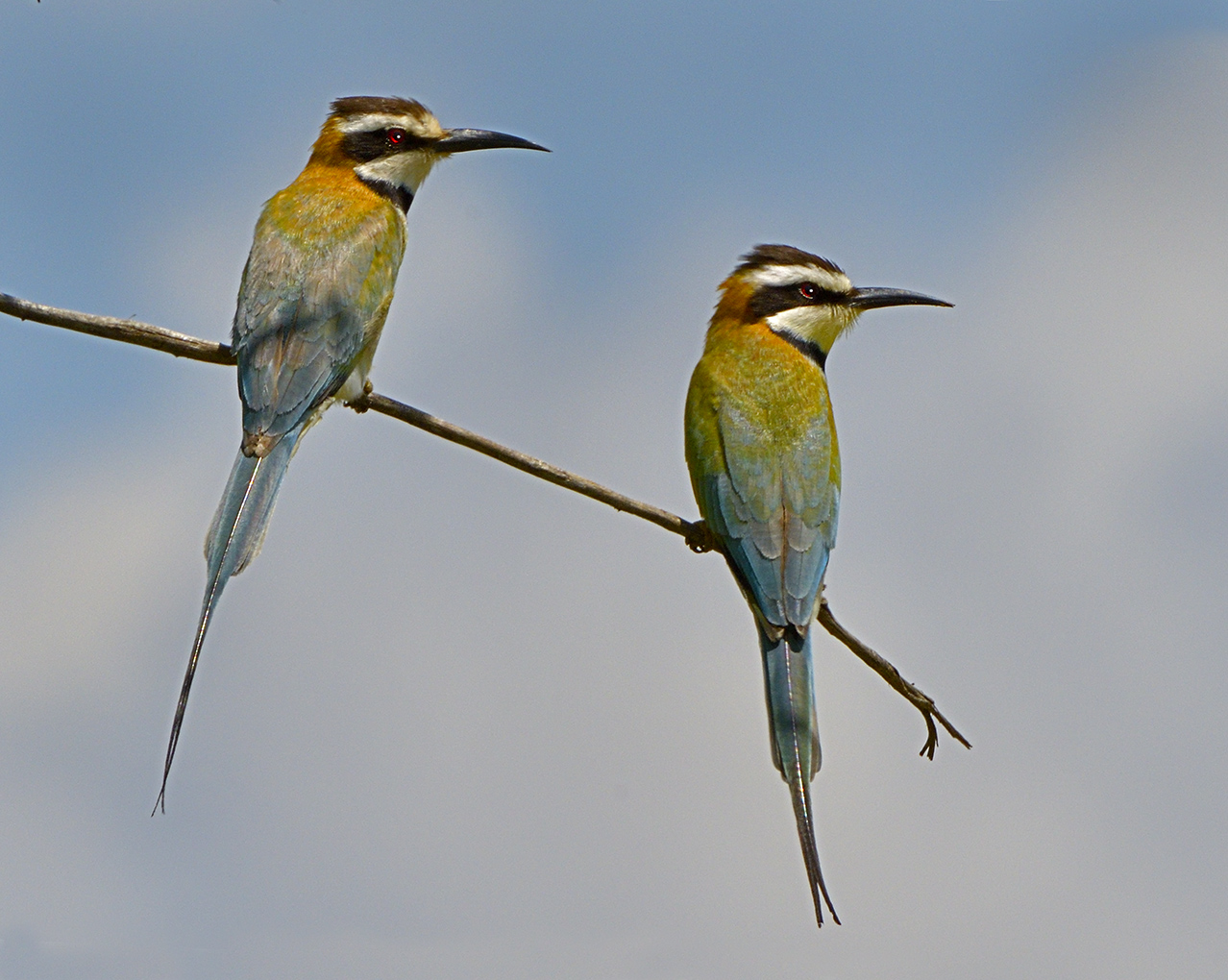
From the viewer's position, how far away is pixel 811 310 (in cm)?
429

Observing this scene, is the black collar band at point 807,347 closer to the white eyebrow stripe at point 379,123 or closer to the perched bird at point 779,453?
the perched bird at point 779,453

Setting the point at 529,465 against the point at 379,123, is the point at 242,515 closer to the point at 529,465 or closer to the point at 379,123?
the point at 529,465

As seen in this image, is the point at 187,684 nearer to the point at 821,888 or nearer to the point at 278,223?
the point at 821,888

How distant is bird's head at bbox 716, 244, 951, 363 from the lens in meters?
4.29

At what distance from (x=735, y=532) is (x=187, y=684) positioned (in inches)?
59.6

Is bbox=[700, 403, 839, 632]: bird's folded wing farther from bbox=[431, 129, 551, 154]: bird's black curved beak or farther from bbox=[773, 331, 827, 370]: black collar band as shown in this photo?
bbox=[431, 129, 551, 154]: bird's black curved beak

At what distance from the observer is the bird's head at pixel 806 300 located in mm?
4285

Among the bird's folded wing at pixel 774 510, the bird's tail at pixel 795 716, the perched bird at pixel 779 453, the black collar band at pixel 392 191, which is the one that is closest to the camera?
the bird's tail at pixel 795 716

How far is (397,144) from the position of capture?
13.9 ft

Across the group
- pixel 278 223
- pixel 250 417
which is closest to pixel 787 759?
pixel 250 417

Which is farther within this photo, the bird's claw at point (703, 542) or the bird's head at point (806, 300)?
the bird's head at point (806, 300)

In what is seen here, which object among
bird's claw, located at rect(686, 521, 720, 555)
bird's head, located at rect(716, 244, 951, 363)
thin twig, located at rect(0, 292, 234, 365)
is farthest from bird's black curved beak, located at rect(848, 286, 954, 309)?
thin twig, located at rect(0, 292, 234, 365)

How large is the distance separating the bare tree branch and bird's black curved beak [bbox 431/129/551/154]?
118cm

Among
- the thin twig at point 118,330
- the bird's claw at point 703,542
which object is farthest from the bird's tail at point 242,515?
the bird's claw at point 703,542
